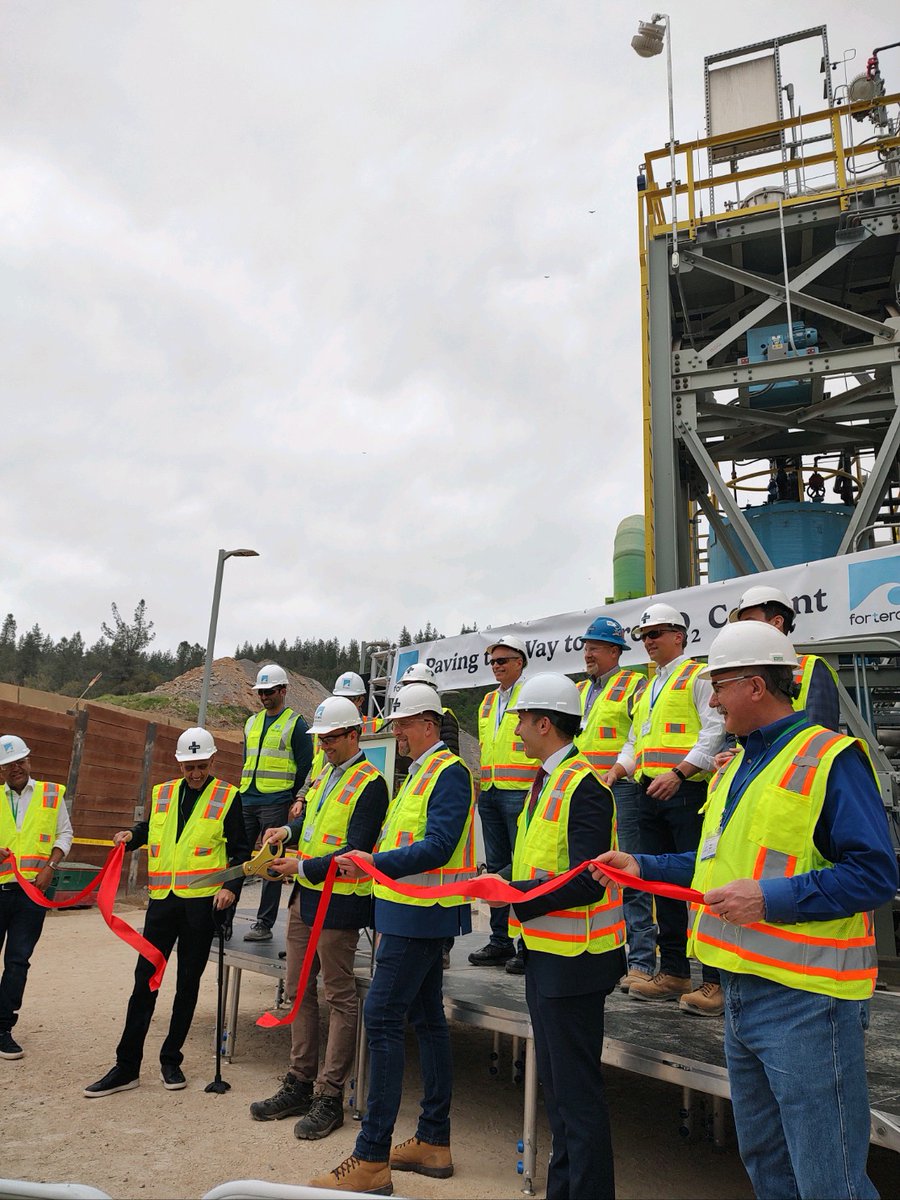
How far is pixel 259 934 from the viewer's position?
7.02 metres

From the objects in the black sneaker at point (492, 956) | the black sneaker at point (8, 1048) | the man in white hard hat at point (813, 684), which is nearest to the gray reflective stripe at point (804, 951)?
the man in white hard hat at point (813, 684)

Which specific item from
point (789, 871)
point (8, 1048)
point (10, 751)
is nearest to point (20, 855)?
point (10, 751)

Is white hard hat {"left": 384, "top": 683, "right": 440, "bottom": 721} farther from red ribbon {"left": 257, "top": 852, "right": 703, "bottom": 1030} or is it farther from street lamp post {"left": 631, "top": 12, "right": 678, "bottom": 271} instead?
street lamp post {"left": 631, "top": 12, "right": 678, "bottom": 271}

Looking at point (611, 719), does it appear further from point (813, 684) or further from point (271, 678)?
point (271, 678)

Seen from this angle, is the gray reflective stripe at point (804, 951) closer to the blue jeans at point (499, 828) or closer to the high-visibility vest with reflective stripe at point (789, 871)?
the high-visibility vest with reflective stripe at point (789, 871)

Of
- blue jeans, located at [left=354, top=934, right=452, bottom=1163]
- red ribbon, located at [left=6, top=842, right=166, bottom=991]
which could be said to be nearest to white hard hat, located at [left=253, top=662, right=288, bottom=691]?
red ribbon, located at [left=6, top=842, right=166, bottom=991]

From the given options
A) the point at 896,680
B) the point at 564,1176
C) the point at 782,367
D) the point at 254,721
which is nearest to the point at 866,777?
the point at 564,1176

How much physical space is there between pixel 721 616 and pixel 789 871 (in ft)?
17.4

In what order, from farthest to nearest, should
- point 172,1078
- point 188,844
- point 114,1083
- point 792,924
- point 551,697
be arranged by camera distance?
point 188,844, point 172,1078, point 114,1083, point 551,697, point 792,924

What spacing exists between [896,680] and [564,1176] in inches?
274

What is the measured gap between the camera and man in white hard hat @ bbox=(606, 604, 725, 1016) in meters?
4.64

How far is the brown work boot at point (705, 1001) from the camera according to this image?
4.52 m

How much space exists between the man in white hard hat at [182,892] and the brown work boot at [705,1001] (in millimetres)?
2920

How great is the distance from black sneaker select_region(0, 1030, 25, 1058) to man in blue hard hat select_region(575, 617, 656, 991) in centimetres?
444
